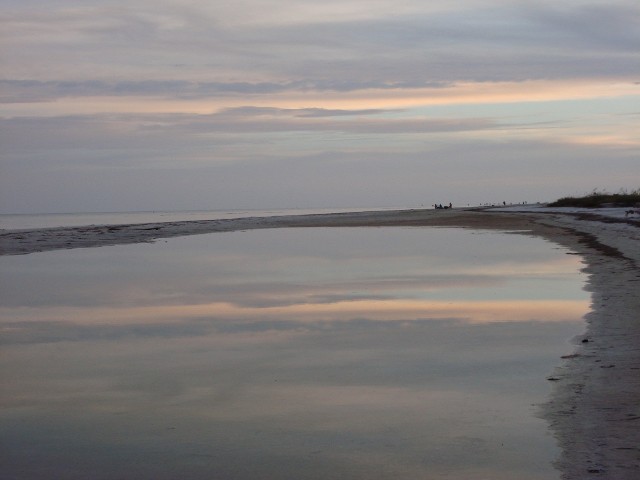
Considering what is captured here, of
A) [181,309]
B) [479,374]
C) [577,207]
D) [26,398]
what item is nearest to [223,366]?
[26,398]

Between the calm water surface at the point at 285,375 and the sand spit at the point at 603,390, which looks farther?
the calm water surface at the point at 285,375

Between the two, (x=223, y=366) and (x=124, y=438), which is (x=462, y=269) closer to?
(x=223, y=366)

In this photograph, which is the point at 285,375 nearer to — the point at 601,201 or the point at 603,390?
the point at 603,390

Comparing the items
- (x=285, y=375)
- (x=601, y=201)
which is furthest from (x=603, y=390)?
(x=601, y=201)

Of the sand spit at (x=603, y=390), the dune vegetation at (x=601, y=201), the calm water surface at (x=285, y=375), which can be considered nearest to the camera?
the sand spit at (x=603, y=390)

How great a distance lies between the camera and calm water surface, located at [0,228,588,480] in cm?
670

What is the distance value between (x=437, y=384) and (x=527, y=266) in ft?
46.2

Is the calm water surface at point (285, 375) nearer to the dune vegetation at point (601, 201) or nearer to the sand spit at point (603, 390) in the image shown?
the sand spit at point (603, 390)

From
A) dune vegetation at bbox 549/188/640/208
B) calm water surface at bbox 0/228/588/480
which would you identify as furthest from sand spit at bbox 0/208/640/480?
dune vegetation at bbox 549/188/640/208

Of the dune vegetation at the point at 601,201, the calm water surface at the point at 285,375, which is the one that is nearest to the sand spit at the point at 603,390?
the calm water surface at the point at 285,375

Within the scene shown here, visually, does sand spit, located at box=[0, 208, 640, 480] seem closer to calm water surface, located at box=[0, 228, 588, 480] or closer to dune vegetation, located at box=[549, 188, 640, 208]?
calm water surface, located at box=[0, 228, 588, 480]

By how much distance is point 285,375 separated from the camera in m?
9.62

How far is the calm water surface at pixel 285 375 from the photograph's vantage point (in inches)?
264

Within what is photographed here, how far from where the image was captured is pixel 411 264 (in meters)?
24.1
